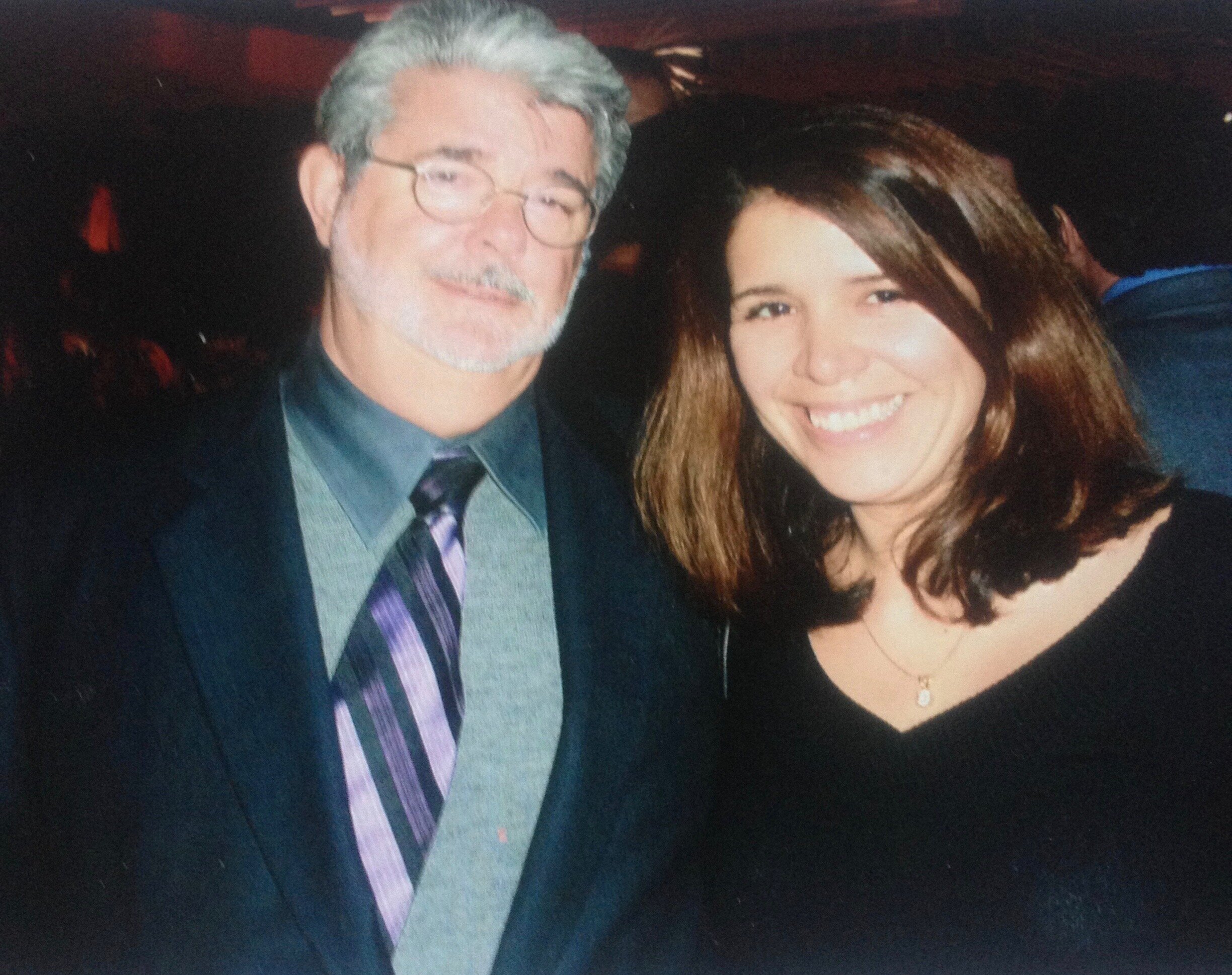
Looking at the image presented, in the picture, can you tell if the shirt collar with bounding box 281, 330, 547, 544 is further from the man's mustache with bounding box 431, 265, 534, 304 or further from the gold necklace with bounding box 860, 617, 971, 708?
the gold necklace with bounding box 860, 617, 971, 708

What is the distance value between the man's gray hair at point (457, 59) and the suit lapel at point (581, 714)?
2.18 feet

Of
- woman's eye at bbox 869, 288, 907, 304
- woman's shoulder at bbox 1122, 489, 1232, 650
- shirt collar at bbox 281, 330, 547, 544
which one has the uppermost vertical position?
woman's eye at bbox 869, 288, 907, 304

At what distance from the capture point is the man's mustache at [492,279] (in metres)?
1.35

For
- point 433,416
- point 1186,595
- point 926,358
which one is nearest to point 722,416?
point 926,358

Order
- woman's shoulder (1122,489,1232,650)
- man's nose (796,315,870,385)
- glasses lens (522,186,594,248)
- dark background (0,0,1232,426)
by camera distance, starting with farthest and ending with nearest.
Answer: dark background (0,0,1232,426) < glasses lens (522,186,594,248) < man's nose (796,315,870,385) < woman's shoulder (1122,489,1232,650)

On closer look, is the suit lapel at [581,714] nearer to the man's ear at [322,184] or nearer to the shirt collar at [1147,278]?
the man's ear at [322,184]

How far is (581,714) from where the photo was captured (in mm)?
1228

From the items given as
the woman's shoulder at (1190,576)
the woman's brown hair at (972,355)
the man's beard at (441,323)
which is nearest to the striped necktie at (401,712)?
the man's beard at (441,323)

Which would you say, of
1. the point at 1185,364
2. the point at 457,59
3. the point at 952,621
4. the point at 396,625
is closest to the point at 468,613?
the point at 396,625

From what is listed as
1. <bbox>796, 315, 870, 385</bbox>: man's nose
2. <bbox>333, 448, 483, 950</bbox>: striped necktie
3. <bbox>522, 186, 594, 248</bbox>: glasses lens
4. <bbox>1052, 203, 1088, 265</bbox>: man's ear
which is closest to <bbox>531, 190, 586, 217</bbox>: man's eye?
<bbox>522, 186, 594, 248</bbox>: glasses lens

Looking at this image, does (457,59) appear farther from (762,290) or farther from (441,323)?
(762,290)

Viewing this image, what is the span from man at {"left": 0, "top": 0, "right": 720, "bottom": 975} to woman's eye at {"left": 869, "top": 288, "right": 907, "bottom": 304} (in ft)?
1.91

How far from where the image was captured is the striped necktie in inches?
43.8

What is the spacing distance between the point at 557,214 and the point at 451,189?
7.9 inches
